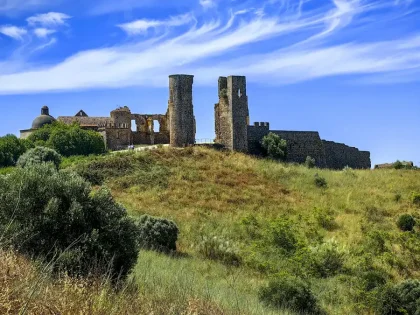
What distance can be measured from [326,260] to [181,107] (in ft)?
72.8

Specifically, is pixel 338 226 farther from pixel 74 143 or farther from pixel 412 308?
pixel 74 143

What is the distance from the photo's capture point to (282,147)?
1660 inches

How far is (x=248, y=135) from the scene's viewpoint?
42719 mm

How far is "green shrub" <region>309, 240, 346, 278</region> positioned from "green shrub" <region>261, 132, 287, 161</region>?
21021 mm

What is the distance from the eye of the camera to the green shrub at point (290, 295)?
541 inches

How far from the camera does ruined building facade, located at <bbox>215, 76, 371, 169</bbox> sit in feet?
133

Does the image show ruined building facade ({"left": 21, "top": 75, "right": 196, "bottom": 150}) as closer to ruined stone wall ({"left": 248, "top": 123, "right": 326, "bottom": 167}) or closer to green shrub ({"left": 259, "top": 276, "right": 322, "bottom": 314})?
ruined stone wall ({"left": 248, "top": 123, "right": 326, "bottom": 167})

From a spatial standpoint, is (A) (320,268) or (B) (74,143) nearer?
(A) (320,268)

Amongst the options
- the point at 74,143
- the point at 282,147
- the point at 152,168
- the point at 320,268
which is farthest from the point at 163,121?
the point at 320,268

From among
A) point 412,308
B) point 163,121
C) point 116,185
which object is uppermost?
point 163,121

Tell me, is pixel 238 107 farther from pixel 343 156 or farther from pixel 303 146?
A: pixel 343 156

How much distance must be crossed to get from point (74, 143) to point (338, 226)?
23777 millimetres

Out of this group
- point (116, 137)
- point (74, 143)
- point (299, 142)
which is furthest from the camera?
point (116, 137)

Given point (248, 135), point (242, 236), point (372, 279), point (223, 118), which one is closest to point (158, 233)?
point (242, 236)
